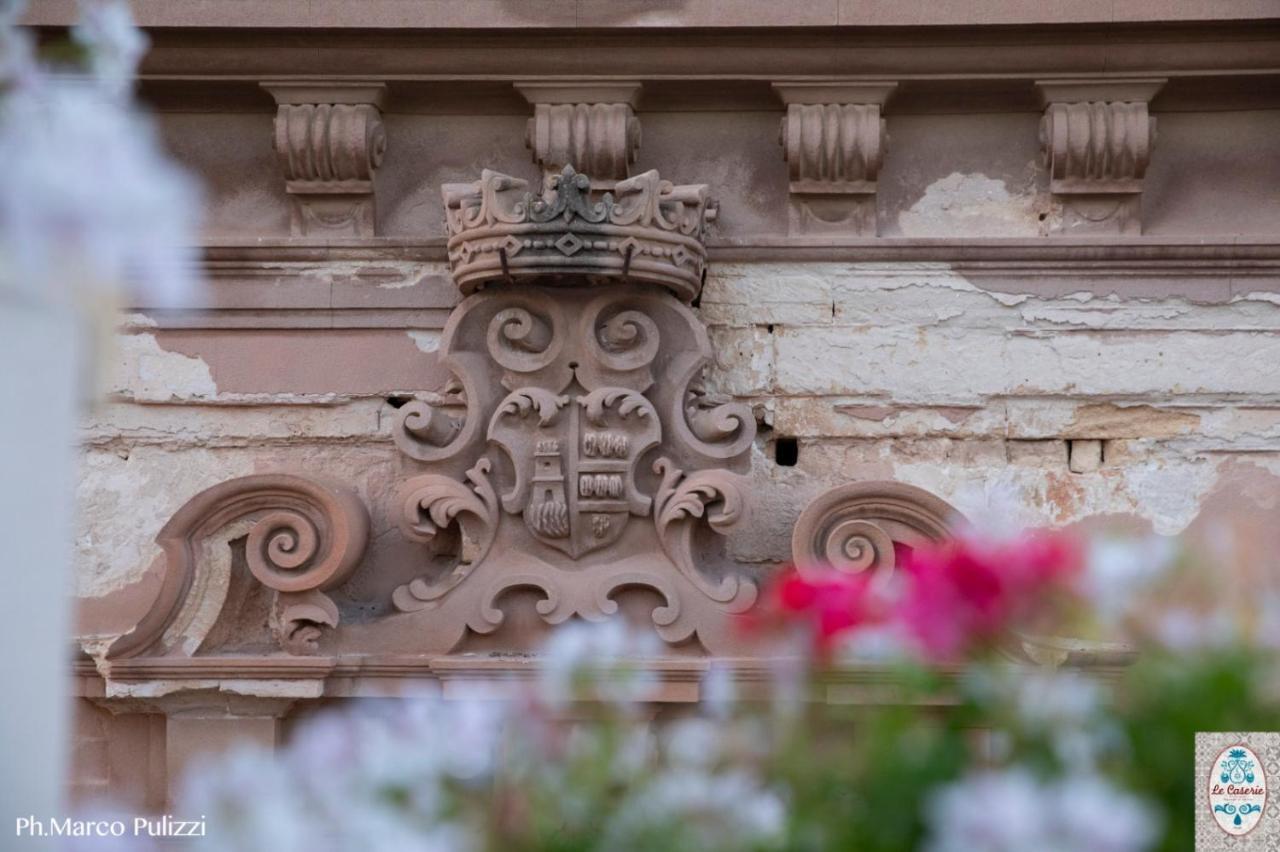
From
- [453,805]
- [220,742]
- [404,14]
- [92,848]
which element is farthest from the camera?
[404,14]

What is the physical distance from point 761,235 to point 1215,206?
1.08 m

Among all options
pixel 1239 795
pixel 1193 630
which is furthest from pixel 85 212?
pixel 1239 795

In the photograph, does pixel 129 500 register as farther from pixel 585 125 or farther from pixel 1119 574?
pixel 1119 574

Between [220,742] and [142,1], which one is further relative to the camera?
[142,1]

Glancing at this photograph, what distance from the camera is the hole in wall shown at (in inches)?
143

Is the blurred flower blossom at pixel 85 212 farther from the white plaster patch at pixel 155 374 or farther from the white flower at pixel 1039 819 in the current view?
the white plaster patch at pixel 155 374

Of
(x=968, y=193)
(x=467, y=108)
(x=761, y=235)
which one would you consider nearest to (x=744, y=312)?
(x=761, y=235)

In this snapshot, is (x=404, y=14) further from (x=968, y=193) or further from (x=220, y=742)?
(x=220, y=742)

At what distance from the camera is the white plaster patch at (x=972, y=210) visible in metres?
3.66

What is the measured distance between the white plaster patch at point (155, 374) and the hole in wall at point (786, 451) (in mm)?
1336

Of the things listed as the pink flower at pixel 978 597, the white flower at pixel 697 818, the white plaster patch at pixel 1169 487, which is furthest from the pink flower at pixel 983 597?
the white plaster patch at pixel 1169 487

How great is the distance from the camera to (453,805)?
4.21 feet

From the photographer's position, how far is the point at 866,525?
3.31 meters

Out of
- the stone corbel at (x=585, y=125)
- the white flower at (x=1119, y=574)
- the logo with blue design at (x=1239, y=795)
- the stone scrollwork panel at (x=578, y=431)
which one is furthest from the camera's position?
the stone corbel at (x=585, y=125)
